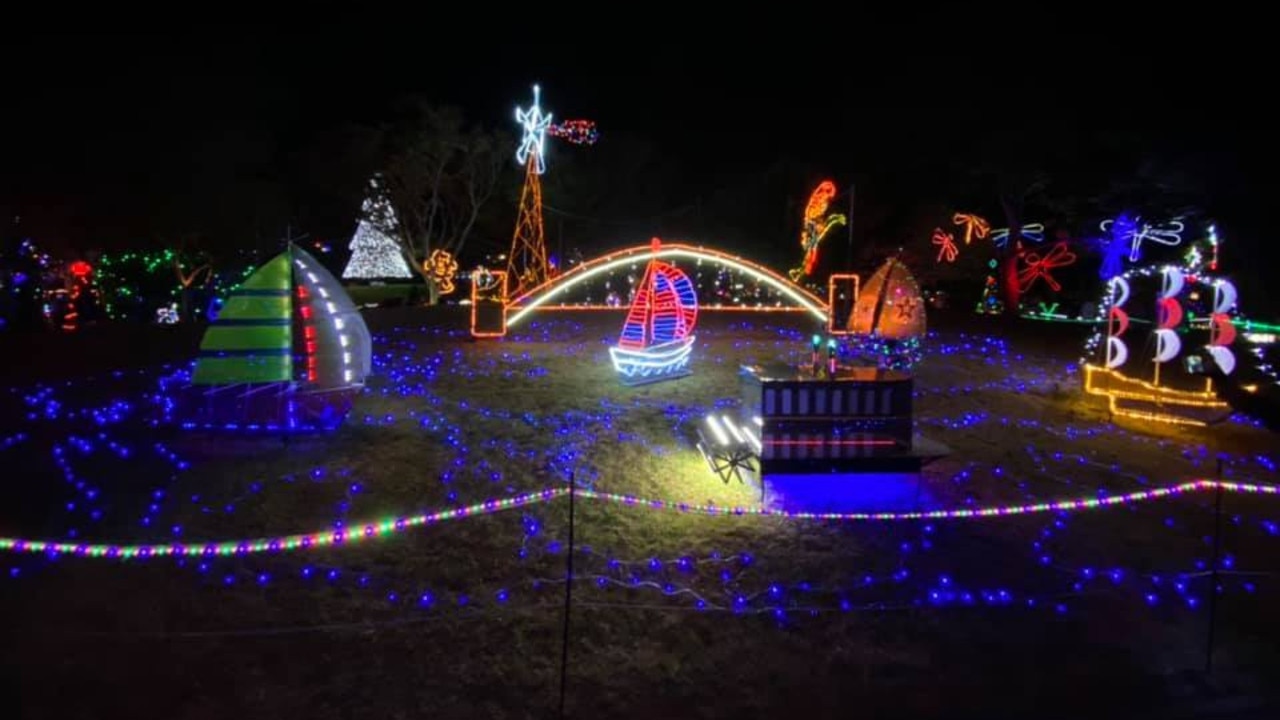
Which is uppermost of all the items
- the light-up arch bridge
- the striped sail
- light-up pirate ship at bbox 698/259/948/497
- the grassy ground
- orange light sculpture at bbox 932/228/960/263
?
orange light sculpture at bbox 932/228/960/263

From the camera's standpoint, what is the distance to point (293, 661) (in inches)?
172

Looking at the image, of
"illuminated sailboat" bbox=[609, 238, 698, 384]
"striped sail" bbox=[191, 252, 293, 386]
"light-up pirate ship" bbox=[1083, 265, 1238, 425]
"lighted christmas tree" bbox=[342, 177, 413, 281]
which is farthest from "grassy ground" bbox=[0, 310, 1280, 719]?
"lighted christmas tree" bbox=[342, 177, 413, 281]

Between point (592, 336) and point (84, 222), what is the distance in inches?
479

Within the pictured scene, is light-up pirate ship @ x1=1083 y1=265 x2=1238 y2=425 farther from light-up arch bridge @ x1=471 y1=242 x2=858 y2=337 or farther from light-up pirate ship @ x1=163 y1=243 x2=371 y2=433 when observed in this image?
light-up pirate ship @ x1=163 y1=243 x2=371 y2=433

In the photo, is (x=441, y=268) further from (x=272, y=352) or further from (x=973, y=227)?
(x=973, y=227)

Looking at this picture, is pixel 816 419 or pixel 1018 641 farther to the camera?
pixel 816 419

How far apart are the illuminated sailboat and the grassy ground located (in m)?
3.72

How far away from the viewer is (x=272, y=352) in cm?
1038

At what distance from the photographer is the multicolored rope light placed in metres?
5.66

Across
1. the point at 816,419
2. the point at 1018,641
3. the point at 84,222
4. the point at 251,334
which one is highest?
the point at 84,222

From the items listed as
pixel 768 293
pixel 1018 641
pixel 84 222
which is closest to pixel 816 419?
pixel 1018 641

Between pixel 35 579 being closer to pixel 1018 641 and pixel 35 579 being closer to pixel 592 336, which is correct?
pixel 1018 641

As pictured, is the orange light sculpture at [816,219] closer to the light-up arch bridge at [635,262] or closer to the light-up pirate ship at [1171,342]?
the light-up arch bridge at [635,262]

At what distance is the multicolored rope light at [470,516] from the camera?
5.66 meters
